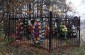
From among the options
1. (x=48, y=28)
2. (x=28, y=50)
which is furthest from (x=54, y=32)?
(x=28, y=50)

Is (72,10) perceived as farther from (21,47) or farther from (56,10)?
(21,47)

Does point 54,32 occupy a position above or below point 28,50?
above

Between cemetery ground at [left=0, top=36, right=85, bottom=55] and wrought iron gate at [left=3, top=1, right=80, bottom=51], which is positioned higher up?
wrought iron gate at [left=3, top=1, right=80, bottom=51]

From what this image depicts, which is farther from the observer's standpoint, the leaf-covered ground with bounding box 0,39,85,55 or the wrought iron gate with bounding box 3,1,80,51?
the wrought iron gate with bounding box 3,1,80,51

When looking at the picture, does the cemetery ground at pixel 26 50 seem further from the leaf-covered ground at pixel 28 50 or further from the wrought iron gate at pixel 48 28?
the wrought iron gate at pixel 48 28

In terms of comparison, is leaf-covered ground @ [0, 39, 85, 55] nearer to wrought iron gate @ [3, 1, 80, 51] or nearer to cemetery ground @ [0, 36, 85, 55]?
cemetery ground @ [0, 36, 85, 55]

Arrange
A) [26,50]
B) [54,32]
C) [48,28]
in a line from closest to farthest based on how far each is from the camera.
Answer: [26,50], [48,28], [54,32]

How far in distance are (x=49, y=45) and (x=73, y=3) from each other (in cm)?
1103

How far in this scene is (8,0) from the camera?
7.56 metres

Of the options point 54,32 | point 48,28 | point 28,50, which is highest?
point 48,28

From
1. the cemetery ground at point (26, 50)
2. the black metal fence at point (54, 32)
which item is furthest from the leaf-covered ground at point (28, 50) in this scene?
the black metal fence at point (54, 32)

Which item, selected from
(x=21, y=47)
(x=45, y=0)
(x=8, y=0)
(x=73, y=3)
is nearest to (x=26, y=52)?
(x=21, y=47)

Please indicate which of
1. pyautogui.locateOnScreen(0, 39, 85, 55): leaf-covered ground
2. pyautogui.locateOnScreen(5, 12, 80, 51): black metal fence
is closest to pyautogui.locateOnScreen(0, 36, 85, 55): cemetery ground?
Answer: pyautogui.locateOnScreen(0, 39, 85, 55): leaf-covered ground

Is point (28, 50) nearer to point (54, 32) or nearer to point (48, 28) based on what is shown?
point (48, 28)
